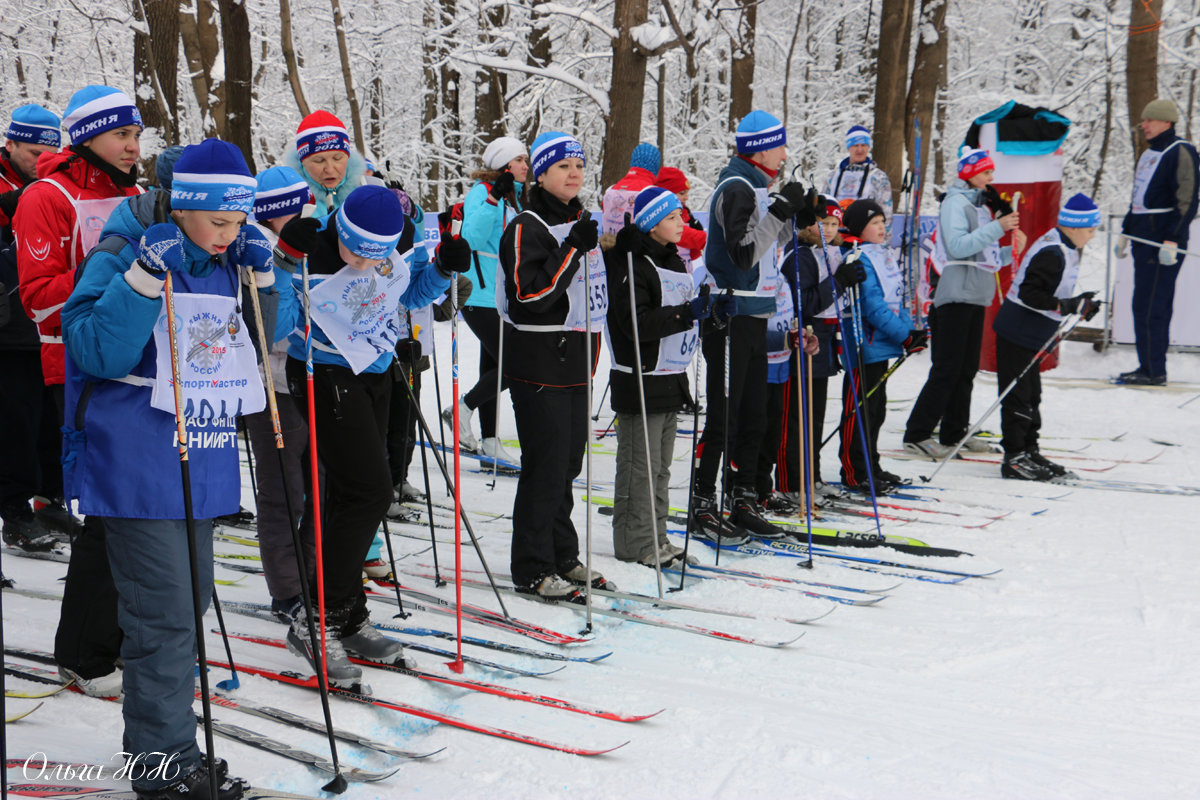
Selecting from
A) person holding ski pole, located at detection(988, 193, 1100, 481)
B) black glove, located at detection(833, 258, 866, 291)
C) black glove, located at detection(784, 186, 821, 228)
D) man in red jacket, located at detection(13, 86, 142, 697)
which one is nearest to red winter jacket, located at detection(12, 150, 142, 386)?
man in red jacket, located at detection(13, 86, 142, 697)

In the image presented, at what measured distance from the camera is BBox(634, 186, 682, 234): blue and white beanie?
15.3ft

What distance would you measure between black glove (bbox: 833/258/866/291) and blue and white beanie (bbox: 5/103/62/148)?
166 inches

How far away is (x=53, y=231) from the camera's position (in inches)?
141

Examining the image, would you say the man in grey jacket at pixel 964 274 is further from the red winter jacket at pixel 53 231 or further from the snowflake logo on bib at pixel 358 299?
the red winter jacket at pixel 53 231

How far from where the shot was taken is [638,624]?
4.16m

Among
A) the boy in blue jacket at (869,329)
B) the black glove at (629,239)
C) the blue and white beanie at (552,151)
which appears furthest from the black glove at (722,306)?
the boy in blue jacket at (869,329)

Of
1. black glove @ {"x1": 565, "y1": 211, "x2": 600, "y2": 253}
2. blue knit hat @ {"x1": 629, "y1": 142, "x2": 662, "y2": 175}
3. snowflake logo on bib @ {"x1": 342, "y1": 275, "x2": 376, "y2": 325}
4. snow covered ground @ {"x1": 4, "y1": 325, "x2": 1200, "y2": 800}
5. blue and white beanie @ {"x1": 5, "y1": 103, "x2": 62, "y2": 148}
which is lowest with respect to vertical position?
snow covered ground @ {"x1": 4, "y1": 325, "x2": 1200, "y2": 800}

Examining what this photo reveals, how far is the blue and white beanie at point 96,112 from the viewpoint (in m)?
3.50

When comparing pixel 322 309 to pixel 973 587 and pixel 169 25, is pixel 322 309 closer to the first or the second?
pixel 973 587

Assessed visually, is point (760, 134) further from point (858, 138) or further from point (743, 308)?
point (858, 138)

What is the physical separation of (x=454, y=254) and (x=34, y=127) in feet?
8.20

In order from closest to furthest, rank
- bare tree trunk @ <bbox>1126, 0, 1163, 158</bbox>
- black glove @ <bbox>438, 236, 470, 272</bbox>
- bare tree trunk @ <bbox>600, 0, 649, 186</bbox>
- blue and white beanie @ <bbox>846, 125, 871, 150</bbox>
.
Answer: black glove @ <bbox>438, 236, 470, 272</bbox> < bare tree trunk @ <bbox>600, 0, 649, 186</bbox> < blue and white beanie @ <bbox>846, 125, 871, 150</bbox> < bare tree trunk @ <bbox>1126, 0, 1163, 158</bbox>

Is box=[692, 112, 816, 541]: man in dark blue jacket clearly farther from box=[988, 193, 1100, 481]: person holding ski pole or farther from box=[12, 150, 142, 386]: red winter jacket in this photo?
box=[12, 150, 142, 386]: red winter jacket

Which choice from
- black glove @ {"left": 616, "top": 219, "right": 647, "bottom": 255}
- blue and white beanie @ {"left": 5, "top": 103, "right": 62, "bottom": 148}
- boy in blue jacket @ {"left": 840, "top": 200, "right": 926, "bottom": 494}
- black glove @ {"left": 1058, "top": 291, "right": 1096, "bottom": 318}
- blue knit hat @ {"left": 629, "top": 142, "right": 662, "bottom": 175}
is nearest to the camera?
black glove @ {"left": 616, "top": 219, "right": 647, "bottom": 255}
